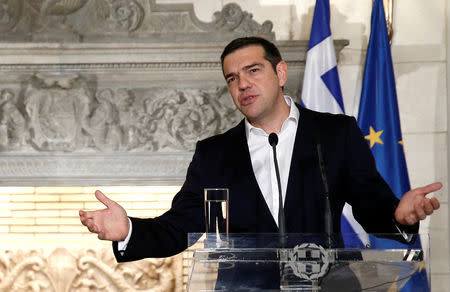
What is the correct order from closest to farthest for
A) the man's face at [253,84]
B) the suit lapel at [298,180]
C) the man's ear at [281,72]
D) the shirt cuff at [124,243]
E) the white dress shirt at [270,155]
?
the shirt cuff at [124,243]
the suit lapel at [298,180]
the white dress shirt at [270,155]
the man's face at [253,84]
the man's ear at [281,72]

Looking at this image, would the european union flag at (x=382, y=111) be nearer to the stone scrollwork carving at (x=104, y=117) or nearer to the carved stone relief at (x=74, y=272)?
the stone scrollwork carving at (x=104, y=117)

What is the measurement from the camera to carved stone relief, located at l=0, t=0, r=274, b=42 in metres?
4.64

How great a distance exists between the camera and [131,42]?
4.59m

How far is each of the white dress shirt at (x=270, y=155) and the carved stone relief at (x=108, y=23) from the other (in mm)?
2079

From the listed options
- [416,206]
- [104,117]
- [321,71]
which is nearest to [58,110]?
[104,117]

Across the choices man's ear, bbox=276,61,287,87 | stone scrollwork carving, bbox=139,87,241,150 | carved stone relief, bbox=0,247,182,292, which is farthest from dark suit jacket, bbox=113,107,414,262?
carved stone relief, bbox=0,247,182,292

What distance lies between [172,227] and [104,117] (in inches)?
93.3

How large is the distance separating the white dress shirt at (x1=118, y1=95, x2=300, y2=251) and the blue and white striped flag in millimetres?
1664

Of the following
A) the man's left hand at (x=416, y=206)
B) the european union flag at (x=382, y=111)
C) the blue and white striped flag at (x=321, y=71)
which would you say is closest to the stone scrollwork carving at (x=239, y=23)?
the blue and white striped flag at (x=321, y=71)

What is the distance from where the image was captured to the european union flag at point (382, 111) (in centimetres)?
427

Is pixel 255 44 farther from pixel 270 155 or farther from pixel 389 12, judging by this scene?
pixel 389 12

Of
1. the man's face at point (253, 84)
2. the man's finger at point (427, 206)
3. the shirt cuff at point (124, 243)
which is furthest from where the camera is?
the man's face at point (253, 84)

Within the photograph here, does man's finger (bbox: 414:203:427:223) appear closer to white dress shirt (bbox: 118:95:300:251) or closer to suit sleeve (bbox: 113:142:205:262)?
white dress shirt (bbox: 118:95:300:251)

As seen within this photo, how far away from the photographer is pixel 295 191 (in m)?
2.36
